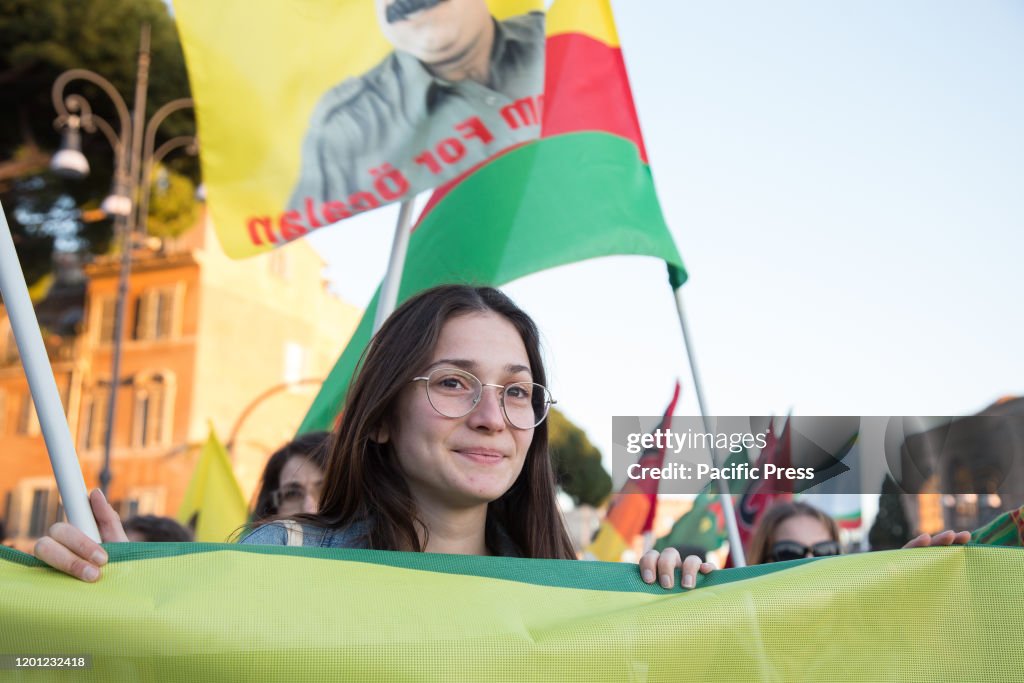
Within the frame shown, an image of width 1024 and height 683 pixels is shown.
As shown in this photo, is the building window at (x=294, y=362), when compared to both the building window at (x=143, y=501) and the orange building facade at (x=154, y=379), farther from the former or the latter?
the building window at (x=143, y=501)

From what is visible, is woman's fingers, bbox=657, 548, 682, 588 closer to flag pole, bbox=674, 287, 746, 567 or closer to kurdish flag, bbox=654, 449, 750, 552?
flag pole, bbox=674, 287, 746, 567

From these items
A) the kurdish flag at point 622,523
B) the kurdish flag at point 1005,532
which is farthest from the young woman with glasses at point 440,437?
the kurdish flag at point 622,523

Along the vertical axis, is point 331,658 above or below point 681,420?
below

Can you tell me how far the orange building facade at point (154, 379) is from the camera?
32.1 meters

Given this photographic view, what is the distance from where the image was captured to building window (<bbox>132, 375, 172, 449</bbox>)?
32.1 meters

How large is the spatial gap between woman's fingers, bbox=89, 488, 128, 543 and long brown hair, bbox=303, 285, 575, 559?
42 centimetres

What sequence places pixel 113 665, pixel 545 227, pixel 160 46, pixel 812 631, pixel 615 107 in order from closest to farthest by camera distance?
pixel 113 665
pixel 812 631
pixel 545 227
pixel 615 107
pixel 160 46

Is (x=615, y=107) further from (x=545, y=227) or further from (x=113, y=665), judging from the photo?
(x=113, y=665)

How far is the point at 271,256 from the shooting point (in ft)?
117

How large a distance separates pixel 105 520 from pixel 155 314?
107 ft

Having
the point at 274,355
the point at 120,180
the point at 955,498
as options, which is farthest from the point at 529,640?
the point at 274,355

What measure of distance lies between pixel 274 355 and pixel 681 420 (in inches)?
1276

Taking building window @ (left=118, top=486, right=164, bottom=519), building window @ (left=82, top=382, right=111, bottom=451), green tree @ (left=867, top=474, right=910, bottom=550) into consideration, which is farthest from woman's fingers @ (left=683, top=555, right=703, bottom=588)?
building window @ (left=82, top=382, right=111, bottom=451)

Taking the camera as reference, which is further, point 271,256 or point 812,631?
point 271,256
